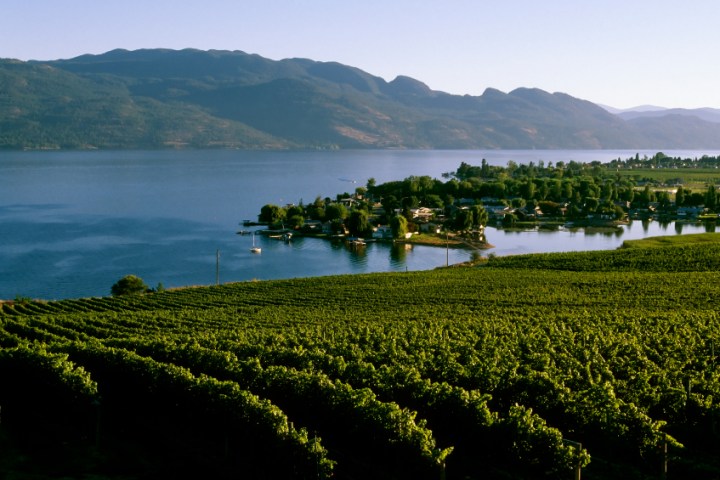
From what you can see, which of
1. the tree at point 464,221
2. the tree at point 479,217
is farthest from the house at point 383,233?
the tree at point 479,217

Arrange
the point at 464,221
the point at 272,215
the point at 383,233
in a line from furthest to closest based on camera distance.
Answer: the point at 272,215 < the point at 464,221 < the point at 383,233

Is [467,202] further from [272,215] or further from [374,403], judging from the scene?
[374,403]

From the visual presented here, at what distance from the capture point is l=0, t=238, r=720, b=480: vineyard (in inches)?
606

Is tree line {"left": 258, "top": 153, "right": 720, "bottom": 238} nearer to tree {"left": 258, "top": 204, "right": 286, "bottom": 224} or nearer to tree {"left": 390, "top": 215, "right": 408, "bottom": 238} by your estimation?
tree {"left": 258, "top": 204, "right": 286, "bottom": 224}

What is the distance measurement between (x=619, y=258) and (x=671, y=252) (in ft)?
15.1

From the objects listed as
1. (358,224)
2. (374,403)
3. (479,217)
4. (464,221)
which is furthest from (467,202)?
(374,403)

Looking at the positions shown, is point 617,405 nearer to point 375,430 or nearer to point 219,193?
Result: point 375,430

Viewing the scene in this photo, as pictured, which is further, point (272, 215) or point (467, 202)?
point (467, 202)

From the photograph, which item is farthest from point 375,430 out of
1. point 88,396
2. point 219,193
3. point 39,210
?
point 219,193

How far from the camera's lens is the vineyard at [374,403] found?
15.4 meters

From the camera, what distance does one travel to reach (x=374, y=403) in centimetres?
1639

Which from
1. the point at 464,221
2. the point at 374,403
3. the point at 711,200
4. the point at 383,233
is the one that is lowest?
the point at 383,233

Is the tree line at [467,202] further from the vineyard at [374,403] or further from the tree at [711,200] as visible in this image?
the vineyard at [374,403]

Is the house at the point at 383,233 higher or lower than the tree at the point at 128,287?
higher
